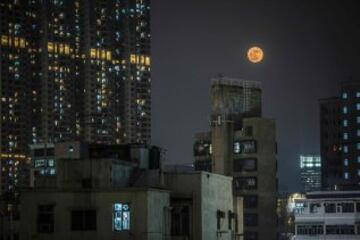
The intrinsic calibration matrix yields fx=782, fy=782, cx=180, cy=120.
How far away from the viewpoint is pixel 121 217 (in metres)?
41.1

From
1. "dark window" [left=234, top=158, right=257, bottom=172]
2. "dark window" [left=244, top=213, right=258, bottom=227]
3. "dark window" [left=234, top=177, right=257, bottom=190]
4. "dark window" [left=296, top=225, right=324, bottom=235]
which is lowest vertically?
"dark window" [left=296, top=225, right=324, bottom=235]

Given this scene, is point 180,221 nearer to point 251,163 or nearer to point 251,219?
point 251,219

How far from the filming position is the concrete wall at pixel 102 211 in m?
40.8

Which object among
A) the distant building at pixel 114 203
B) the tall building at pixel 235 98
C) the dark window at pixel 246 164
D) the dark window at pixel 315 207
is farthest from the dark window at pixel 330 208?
the distant building at pixel 114 203

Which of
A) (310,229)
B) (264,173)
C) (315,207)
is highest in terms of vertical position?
(264,173)

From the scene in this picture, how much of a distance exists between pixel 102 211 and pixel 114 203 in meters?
0.83

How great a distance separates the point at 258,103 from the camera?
13275 centimetres

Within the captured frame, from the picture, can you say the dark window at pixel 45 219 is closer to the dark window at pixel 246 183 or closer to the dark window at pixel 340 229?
the dark window at pixel 340 229

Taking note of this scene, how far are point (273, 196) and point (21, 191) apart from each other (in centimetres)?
8440

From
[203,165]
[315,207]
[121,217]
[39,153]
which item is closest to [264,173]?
[315,207]

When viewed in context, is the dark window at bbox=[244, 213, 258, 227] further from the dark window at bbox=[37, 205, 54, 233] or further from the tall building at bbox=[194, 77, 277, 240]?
the dark window at bbox=[37, 205, 54, 233]

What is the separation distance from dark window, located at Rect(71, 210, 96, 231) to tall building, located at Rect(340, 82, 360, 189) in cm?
15386

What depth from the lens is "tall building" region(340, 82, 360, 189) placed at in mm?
192250

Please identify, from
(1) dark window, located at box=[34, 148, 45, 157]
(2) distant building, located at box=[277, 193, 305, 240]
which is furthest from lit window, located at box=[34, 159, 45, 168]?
(2) distant building, located at box=[277, 193, 305, 240]
